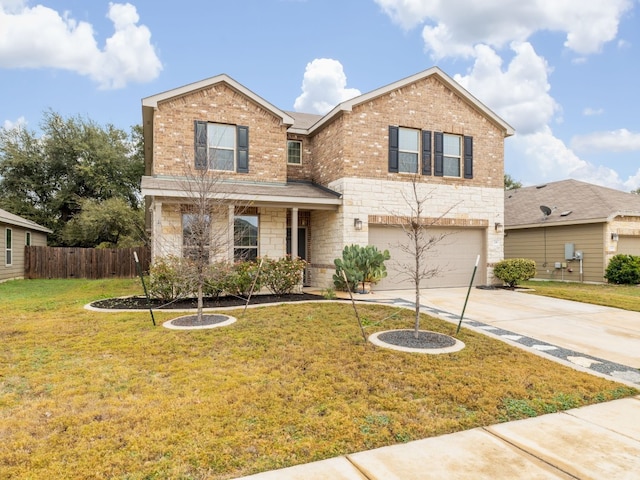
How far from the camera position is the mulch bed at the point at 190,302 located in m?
8.89

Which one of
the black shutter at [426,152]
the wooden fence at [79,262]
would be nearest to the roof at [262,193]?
the black shutter at [426,152]

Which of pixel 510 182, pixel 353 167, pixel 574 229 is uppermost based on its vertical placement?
pixel 510 182

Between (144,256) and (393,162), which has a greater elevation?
(393,162)

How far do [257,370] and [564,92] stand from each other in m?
20.0

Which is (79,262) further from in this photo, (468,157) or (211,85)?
(468,157)

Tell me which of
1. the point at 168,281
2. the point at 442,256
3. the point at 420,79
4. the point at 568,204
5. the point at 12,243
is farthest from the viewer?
the point at 568,204

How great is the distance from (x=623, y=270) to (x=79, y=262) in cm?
2322

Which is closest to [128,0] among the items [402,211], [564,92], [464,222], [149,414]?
[402,211]

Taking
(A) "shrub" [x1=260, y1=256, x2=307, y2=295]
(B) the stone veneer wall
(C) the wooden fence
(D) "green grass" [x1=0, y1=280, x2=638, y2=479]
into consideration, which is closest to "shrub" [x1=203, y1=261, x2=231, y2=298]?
(A) "shrub" [x1=260, y1=256, x2=307, y2=295]

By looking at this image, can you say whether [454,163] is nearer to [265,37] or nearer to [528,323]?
[528,323]

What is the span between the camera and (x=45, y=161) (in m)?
25.8

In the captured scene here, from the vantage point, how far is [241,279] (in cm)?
994

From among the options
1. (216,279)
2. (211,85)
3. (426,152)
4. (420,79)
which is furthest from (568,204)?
(216,279)

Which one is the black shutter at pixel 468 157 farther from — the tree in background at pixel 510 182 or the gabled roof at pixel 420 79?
the tree in background at pixel 510 182
